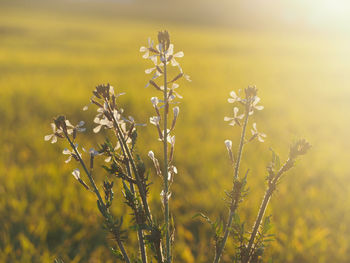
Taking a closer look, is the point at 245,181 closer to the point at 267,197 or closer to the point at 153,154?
the point at 267,197

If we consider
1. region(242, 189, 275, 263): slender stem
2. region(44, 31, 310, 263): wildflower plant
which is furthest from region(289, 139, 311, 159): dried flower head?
region(242, 189, 275, 263): slender stem

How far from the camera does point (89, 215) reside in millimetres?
3115

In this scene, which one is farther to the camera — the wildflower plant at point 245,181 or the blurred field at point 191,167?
the blurred field at point 191,167

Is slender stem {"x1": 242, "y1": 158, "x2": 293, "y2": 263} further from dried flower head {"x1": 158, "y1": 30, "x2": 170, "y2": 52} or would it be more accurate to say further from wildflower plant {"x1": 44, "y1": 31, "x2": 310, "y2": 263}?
dried flower head {"x1": 158, "y1": 30, "x2": 170, "y2": 52}

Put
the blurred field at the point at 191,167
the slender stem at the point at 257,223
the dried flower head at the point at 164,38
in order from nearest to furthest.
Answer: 1. the dried flower head at the point at 164,38
2. the slender stem at the point at 257,223
3. the blurred field at the point at 191,167

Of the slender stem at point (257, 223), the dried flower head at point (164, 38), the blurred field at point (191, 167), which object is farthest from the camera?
the blurred field at point (191, 167)

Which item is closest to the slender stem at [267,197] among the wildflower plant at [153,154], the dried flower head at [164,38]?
the wildflower plant at [153,154]

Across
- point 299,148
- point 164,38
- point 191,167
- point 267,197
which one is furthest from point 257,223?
point 191,167

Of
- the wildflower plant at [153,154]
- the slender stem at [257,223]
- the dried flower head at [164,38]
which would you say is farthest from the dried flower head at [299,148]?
the dried flower head at [164,38]

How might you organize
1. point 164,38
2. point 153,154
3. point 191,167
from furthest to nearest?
point 191,167
point 153,154
point 164,38

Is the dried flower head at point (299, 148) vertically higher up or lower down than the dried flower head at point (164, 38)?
lower down

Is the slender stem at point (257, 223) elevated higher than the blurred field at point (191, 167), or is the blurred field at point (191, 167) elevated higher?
the slender stem at point (257, 223)

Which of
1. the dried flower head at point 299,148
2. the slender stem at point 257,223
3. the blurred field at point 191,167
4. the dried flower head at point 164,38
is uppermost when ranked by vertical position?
the dried flower head at point 164,38

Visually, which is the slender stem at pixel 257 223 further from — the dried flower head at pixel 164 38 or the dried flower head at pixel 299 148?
the dried flower head at pixel 164 38
